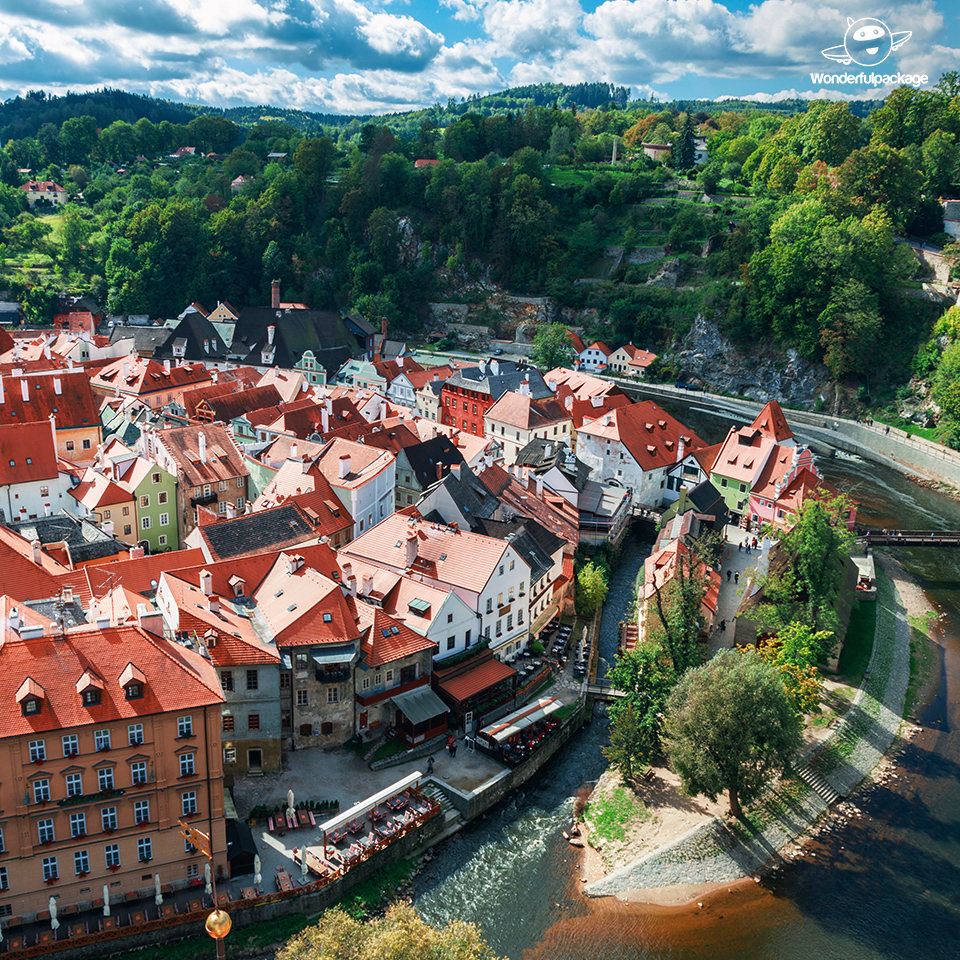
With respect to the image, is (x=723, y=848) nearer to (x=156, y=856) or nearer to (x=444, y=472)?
(x=156, y=856)

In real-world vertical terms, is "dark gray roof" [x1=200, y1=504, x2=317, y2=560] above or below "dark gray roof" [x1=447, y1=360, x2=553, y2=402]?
→ below

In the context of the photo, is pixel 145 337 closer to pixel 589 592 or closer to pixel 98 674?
pixel 589 592

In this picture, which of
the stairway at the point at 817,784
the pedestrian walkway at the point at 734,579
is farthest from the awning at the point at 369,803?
the pedestrian walkway at the point at 734,579

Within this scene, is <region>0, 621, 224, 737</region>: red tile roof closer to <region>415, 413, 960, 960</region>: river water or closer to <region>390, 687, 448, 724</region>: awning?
<region>390, 687, 448, 724</region>: awning

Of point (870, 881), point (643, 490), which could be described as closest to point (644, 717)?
point (870, 881)

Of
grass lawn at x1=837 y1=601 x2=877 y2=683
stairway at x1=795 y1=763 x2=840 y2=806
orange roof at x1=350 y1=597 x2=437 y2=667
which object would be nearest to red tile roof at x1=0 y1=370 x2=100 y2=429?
orange roof at x1=350 y1=597 x2=437 y2=667

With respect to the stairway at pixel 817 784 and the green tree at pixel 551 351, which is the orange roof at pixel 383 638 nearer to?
the stairway at pixel 817 784
